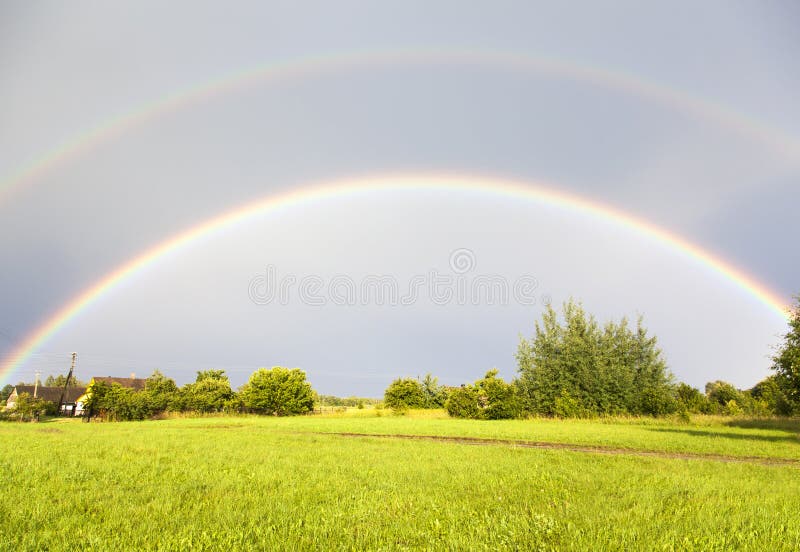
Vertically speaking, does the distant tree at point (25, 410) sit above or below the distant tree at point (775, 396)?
below

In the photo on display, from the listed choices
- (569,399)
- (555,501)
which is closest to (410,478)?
(555,501)

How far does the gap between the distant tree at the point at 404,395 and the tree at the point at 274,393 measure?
1275 cm

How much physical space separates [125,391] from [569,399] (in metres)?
50.8

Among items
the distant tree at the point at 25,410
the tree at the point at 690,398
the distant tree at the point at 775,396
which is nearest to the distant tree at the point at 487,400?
the tree at the point at 690,398

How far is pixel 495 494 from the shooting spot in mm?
7789

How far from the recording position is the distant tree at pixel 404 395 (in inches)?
2482

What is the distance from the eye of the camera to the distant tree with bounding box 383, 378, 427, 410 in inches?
2482

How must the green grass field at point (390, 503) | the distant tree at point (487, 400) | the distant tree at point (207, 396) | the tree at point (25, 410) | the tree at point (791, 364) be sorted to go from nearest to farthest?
the green grass field at point (390, 503) → the tree at point (791, 364) → the tree at point (25, 410) → the distant tree at point (487, 400) → the distant tree at point (207, 396)

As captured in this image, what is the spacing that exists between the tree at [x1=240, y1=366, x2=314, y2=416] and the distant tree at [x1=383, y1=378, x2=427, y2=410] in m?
12.8

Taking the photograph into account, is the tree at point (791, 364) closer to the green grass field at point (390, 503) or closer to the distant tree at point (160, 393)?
the green grass field at point (390, 503)

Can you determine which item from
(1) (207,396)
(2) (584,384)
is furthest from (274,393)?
(2) (584,384)

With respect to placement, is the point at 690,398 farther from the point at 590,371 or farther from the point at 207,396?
the point at 207,396

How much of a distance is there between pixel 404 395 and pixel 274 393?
19033 mm

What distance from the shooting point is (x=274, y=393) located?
195 ft
